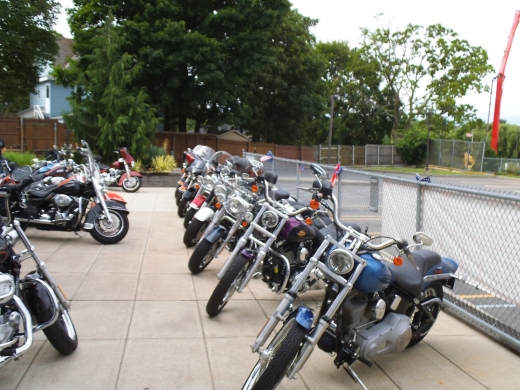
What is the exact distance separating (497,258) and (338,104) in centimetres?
5210

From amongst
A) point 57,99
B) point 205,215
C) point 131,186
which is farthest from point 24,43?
point 205,215

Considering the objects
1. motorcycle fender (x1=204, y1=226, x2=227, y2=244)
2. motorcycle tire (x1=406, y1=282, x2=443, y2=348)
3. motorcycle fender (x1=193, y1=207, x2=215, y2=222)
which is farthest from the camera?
motorcycle fender (x1=193, y1=207, x2=215, y2=222)

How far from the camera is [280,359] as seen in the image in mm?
3320

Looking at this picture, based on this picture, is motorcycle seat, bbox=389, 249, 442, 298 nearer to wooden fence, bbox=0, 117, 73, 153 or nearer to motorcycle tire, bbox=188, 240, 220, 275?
motorcycle tire, bbox=188, 240, 220, 275

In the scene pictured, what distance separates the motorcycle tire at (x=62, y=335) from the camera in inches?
158

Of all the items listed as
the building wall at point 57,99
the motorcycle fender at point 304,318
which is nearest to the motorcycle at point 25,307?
the motorcycle fender at point 304,318

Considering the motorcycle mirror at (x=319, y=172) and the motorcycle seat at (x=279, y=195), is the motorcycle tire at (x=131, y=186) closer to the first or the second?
the motorcycle seat at (x=279, y=195)

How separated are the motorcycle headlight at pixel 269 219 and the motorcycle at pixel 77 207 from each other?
382 cm

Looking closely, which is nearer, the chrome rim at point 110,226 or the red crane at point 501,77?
the chrome rim at point 110,226

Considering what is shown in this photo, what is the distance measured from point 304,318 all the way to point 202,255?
2.93m

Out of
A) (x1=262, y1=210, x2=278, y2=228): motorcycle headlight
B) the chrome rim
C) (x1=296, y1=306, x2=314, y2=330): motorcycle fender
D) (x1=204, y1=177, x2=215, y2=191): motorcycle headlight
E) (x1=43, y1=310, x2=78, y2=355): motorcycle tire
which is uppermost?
(x1=204, y1=177, x2=215, y2=191): motorcycle headlight

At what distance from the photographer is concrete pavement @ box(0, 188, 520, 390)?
3.89 meters

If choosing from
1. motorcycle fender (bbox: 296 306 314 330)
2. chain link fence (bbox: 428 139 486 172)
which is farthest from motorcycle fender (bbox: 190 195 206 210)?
chain link fence (bbox: 428 139 486 172)

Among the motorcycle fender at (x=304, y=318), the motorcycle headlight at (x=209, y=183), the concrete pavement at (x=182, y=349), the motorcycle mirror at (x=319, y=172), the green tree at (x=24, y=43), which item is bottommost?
the concrete pavement at (x=182, y=349)
